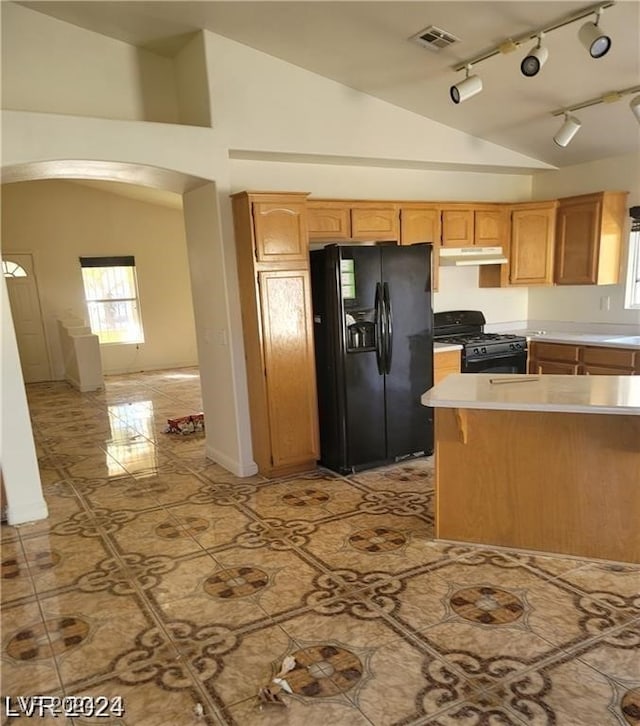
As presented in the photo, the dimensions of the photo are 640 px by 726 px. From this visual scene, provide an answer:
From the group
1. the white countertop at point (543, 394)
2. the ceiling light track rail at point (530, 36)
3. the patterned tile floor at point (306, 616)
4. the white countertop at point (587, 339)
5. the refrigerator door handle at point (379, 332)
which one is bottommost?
the patterned tile floor at point (306, 616)

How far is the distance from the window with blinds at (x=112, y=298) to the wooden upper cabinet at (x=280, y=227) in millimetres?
6503

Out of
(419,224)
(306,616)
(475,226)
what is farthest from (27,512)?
(475,226)

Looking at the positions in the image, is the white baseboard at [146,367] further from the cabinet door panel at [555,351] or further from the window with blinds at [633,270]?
the window with blinds at [633,270]

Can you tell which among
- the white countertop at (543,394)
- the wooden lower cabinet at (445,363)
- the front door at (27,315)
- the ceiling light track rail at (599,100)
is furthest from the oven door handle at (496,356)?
the front door at (27,315)

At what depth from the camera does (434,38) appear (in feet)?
10.8

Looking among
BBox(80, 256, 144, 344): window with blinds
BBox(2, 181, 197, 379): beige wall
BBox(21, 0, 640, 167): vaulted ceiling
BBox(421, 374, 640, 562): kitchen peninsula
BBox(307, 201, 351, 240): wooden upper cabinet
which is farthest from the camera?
BBox(80, 256, 144, 344): window with blinds

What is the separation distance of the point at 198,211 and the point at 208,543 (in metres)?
2.49

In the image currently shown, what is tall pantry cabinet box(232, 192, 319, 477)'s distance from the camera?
3779 millimetres

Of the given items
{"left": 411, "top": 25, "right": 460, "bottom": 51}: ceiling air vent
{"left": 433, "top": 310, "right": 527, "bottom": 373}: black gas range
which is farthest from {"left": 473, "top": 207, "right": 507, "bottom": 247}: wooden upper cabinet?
{"left": 411, "top": 25, "right": 460, "bottom": 51}: ceiling air vent

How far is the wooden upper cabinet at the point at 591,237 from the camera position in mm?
4816

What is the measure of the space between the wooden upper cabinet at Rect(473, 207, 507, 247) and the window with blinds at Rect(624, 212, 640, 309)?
3.66ft

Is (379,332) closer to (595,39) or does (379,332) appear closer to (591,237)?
(595,39)

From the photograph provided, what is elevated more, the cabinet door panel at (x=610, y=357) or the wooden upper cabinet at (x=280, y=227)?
the wooden upper cabinet at (x=280, y=227)

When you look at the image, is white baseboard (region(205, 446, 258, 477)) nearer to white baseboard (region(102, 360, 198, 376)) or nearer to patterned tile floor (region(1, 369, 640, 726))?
patterned tile floor (region(1, 369, 640, 726))
